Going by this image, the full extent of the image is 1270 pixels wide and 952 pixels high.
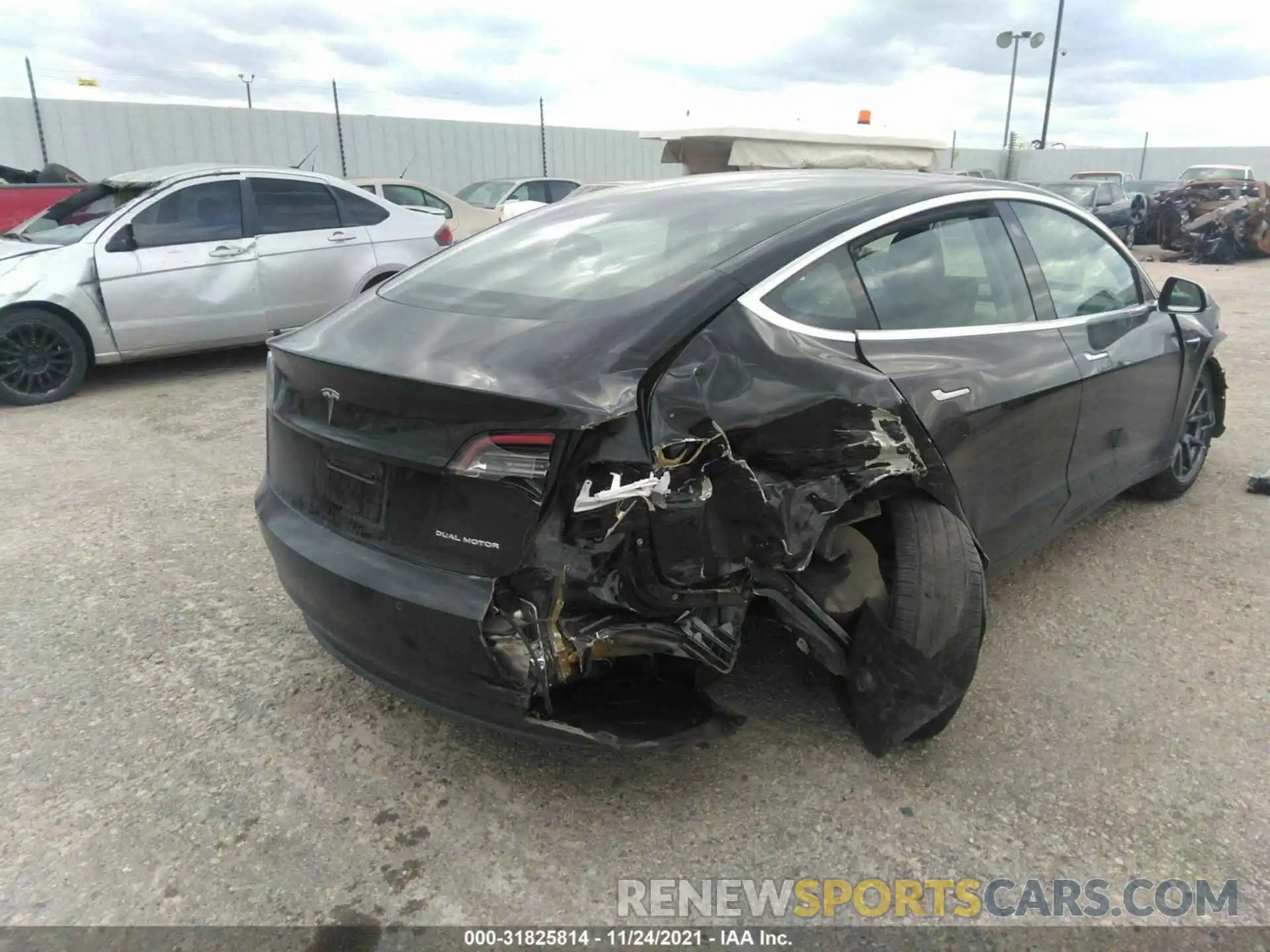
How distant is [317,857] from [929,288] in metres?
2.37

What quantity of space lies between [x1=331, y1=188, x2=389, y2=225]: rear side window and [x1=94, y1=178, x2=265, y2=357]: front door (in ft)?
2.81

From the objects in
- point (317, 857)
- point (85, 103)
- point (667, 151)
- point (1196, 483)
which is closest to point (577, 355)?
point (317, 857)

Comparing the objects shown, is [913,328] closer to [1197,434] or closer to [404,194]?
[1197,434]

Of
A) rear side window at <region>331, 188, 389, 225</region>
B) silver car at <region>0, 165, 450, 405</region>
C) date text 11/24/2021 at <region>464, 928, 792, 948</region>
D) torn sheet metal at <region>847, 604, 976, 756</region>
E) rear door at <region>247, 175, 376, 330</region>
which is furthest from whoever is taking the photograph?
rear side window at <region>331, 188, 389, 225</region>

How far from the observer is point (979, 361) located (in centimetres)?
282

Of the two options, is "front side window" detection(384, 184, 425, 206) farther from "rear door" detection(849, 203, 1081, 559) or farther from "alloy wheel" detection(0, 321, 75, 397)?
Answer: "rear door" detection(849, 203, 1081, 559)

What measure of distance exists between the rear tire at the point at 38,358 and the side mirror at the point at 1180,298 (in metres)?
6.97

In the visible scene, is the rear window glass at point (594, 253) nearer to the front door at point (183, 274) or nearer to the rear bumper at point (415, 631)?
the rear bumper at point (415, 631)

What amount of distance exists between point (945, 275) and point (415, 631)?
6.48ft

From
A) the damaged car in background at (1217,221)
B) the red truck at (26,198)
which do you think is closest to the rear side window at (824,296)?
the red truck at (26,198)

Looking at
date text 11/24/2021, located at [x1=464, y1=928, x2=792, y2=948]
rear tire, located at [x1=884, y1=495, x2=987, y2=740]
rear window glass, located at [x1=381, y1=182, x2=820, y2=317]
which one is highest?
rear window glass, located at [x1=381, y1=182, x2=820, y2=317]

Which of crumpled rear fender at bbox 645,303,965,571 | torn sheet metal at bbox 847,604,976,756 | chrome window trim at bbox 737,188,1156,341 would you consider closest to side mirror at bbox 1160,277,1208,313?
chrome window trim at bbox 737,188,1156,341

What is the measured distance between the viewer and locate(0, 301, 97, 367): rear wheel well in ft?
20.9

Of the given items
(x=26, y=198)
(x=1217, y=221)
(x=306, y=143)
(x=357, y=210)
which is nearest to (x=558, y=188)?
(x=306, y=143)
